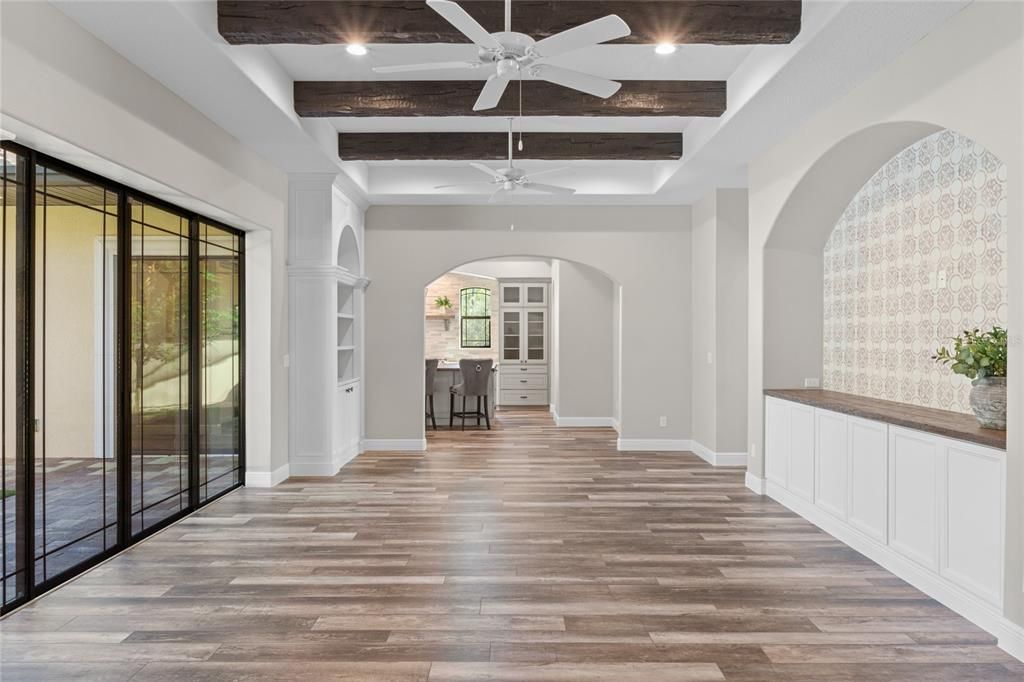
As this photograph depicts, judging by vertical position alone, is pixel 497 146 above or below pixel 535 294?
above

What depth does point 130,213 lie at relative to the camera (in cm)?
388

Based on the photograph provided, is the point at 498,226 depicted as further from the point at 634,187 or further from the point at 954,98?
the point at 954,98

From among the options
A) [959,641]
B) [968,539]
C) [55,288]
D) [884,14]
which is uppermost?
[884,14]

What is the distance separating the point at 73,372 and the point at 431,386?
5760mm

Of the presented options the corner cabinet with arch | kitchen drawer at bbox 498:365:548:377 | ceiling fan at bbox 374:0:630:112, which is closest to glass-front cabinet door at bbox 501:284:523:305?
kitchen drawer at bbox 498:365:548:377

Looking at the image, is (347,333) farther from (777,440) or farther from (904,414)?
(904,414)

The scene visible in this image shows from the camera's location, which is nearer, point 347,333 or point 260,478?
point 260,478

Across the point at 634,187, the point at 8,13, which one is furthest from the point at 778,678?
the point at 634,187

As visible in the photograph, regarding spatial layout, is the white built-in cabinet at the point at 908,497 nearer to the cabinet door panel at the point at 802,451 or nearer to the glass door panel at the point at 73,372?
the cabinet door panel at the point at 802,451

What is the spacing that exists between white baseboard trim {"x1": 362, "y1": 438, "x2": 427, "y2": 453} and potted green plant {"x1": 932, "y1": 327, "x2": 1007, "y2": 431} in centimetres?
542

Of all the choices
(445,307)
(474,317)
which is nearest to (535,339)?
(474,317)

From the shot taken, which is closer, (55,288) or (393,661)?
(393,661)

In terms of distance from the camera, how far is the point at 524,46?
2822mm

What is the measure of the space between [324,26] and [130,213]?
1680 millimetres
